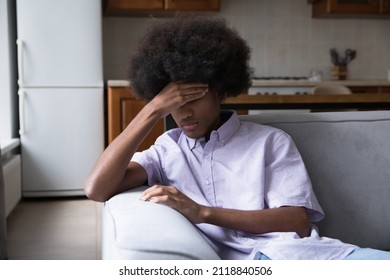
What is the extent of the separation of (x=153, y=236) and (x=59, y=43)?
8.00 ft

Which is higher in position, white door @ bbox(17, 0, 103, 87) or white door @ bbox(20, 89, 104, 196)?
white door @ bbox(17, 0, 103, 87)

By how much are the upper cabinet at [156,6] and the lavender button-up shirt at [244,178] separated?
2.33 meters

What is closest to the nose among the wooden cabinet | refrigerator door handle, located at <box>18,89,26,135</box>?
the wooden cabinet

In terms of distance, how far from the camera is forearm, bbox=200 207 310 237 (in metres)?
0.93

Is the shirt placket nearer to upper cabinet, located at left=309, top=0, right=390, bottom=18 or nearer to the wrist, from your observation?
the wrist

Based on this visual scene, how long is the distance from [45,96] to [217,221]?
230 cm

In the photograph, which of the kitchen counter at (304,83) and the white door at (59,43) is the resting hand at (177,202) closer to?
the white door at (59,43)

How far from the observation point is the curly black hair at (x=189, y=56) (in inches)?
38.2

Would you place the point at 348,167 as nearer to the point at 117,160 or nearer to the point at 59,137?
the point at 117,160

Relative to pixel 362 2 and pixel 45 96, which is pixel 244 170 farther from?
pixel 362 2

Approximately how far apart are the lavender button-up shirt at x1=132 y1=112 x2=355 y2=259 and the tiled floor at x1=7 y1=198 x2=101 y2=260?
3.03 ft

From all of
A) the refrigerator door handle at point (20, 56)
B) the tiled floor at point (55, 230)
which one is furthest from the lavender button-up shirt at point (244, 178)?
the refrigerator door handle at point (20, 56)

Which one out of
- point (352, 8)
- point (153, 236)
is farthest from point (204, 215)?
point (352, 8)
